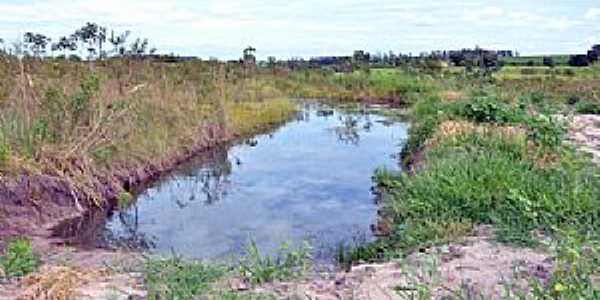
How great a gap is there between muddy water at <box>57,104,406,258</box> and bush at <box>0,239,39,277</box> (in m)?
1.97

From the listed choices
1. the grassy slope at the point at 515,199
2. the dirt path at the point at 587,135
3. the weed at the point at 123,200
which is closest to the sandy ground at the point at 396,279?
the grassy slope at the point at 515,199

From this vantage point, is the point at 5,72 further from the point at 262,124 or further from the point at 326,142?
the point at 262,124

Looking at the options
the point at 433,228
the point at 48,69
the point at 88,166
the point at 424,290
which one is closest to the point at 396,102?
the point at 48,69

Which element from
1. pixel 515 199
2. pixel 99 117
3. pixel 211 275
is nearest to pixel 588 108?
pixel 99 117

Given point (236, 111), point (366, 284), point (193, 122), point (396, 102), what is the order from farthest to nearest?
point (396, 102) < point (236, 111) < point (193, 122) < point (366, 284)

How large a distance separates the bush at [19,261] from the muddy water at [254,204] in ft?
6.47

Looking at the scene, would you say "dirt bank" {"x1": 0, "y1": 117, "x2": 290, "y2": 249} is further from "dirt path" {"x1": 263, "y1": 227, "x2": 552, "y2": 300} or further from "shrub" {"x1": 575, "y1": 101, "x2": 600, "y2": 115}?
"shrub" {"x1": 575, "y1": 101, "x2": 600, "y2": 115}

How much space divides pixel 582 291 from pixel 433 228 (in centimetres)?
256

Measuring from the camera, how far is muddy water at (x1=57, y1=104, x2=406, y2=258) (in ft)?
28.2

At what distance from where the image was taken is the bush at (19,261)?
5.78 m

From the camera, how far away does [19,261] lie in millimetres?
5922

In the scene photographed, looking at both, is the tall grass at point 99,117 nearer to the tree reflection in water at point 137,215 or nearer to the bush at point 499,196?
the tree reflection in water at point 137,215

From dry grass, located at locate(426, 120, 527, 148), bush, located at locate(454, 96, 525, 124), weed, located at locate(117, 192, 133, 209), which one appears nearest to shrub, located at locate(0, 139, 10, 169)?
weed, located at locate(117, 192, 133, 209)

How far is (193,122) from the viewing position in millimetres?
15031
